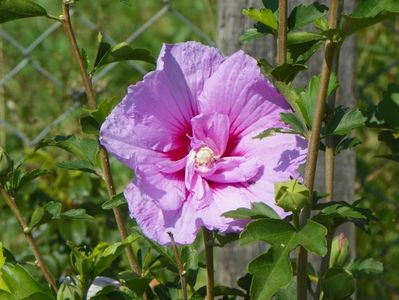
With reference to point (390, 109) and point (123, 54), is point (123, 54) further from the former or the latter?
point (390, 109)

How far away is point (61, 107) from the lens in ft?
8.25

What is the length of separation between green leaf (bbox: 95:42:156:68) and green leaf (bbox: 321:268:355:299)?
1.01ft

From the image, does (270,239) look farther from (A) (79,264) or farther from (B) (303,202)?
(A) (79,264)

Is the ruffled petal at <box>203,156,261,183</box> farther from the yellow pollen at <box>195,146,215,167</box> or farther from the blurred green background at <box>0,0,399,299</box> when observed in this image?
the blurred green background at <box>0,0,399,299</box>

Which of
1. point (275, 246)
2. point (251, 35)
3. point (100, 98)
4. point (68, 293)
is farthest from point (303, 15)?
point (100, 98)

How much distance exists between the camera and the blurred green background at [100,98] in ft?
5.71

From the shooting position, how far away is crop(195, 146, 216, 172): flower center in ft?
3.13

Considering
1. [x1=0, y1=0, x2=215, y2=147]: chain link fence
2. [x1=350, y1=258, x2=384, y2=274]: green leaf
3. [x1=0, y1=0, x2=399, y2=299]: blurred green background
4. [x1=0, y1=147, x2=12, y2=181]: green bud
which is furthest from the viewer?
[x1=0, y1=0, x2=215, y2=147]: chain link fence

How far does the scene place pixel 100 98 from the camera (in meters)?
2.27

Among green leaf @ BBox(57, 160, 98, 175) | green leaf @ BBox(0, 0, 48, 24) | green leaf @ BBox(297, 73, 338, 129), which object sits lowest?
green leaf @ BBox(57, 160, 98, 175)

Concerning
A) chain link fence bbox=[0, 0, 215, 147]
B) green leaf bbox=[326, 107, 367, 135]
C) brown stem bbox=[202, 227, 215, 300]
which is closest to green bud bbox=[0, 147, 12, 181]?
brown stem bbox=[202, 227, 215, 300]

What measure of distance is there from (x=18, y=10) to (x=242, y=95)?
0.86 feet

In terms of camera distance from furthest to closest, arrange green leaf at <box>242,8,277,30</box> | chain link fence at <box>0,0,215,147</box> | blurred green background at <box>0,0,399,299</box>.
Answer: chain link fence at <box>0,0,215,147</box> < blurred green background at <box>0,0,399,299</box> < green leaf at <box>242,8,277,30</box>

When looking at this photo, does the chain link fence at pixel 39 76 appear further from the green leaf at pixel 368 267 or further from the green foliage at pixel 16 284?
the green foliage at pixel 16 284
